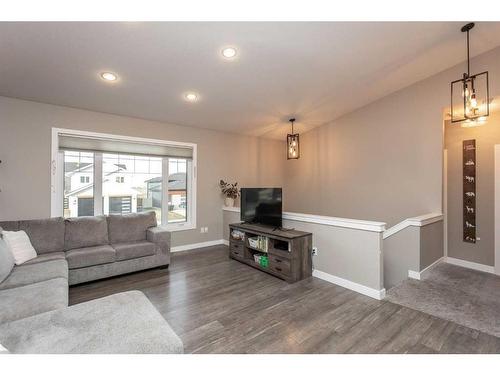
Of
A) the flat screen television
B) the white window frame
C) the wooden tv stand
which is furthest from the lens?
the flat screen television

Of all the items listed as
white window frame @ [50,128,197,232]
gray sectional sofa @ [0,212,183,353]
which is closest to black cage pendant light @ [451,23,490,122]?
gray sectional sofa @ [0,212,183,353]

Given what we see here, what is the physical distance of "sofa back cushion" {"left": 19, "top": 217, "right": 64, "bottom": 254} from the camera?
304 cm

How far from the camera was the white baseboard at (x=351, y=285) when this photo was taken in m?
2.75

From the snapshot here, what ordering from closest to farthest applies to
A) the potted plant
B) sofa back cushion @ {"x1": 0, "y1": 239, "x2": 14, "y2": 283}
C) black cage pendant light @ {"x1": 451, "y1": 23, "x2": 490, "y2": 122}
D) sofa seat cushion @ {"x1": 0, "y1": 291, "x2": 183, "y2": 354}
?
sofa seat cushion @ {"x1": 0, "y1": 291, "x2": 183, "y2": 354} < sofa back cushion @ {"x1": 0, "y1": 239, "x2": 14, "y2": 283} < black cage pendant light @ {"x1": 451, "y1": 23, "x2": 490, "y2": 122} < the potted plant

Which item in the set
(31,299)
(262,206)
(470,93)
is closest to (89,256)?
(31,299)

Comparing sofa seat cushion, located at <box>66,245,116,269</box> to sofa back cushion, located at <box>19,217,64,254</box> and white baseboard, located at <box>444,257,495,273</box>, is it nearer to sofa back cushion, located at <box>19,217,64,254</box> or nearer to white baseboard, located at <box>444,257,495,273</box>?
sofa back cushion, located at <box>19,217,64,254</box>

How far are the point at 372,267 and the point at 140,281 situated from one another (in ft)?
9.86

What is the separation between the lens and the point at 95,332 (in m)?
1.33

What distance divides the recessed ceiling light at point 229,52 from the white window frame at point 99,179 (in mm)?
2263

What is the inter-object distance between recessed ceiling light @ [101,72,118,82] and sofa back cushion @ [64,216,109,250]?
2007mm

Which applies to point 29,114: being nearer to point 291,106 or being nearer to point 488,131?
point 291,106

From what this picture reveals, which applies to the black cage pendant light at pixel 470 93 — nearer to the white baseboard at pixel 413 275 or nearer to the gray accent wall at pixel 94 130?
the white baseboard at pixel 413 275

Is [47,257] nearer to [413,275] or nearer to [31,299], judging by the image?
[31,299]
